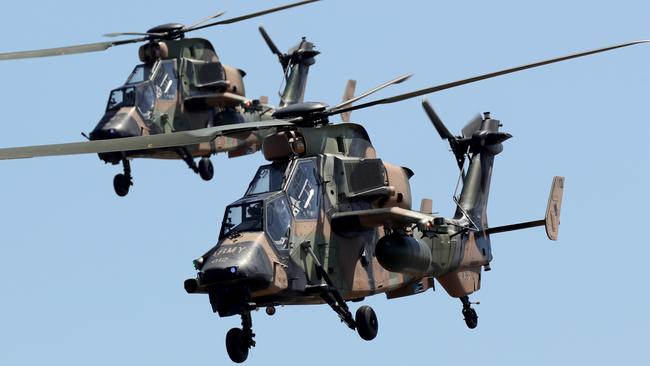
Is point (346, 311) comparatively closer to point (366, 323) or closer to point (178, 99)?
point (366, 323)

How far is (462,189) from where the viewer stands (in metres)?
35.6

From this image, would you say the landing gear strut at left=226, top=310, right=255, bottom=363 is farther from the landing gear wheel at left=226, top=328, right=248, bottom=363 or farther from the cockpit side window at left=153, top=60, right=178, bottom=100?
the cockpit side window at left=153, top=60, right=178, bottom=100

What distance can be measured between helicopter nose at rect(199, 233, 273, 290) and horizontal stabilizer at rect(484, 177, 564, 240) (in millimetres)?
7172

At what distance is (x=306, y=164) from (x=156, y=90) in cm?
1214

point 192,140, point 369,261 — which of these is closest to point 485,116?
point 369,261

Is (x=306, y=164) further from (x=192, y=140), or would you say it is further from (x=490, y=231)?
(x=490, y=231)

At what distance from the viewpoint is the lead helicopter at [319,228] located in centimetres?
2884

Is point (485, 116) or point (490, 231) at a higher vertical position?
point (485, 116)

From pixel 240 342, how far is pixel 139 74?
14.7 meters

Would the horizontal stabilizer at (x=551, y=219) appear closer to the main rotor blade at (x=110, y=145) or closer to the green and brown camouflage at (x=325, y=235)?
the green and brown camouflage at (x=325, y=235)

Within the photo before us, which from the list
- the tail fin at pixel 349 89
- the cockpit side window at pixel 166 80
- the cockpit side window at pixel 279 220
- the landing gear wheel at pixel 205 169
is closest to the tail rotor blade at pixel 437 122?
the cockpit side window at pixel 279 220

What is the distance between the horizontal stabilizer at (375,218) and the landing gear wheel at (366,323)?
4.96 feet

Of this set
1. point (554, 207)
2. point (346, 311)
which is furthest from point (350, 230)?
point (554, 207)

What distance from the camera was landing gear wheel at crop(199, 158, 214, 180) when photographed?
44.6 meters
